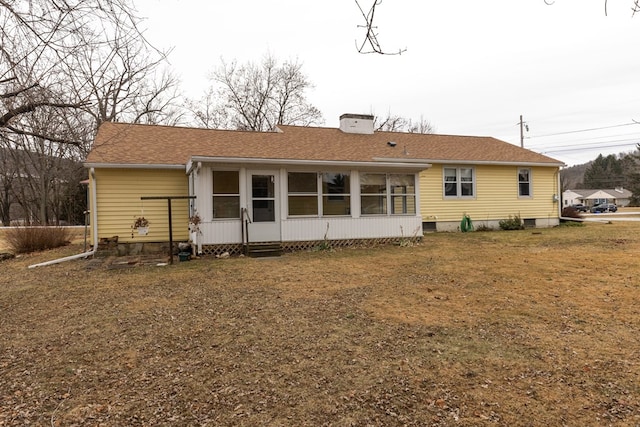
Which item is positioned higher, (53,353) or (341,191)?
(341,191)

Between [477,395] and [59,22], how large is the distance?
17.8ft

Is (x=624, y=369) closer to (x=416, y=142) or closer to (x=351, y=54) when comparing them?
(x=351, y=54)

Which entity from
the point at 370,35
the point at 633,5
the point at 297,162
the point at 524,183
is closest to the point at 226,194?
the point at 297,162

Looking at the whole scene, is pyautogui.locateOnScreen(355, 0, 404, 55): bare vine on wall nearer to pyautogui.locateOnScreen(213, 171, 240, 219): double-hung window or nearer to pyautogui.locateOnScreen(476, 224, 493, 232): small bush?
pyautogui.locateOnScreen(213, 171, 240, 219): double-hung window

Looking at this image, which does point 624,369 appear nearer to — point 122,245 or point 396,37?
point 396,37

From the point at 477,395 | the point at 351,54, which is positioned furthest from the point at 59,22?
the point at 477,395

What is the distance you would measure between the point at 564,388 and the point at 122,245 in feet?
39.4

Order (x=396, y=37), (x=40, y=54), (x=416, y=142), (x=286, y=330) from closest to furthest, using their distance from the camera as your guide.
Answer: (x=396, y=37) → (x=40, y=54) → (x=286, y=330) → (x=416, y=142)

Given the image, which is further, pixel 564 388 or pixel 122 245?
pixel 122 245

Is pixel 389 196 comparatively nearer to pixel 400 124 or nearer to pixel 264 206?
pixel 264 206

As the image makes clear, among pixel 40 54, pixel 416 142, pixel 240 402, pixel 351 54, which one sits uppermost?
pixel 416 142

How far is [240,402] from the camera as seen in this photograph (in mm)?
3023

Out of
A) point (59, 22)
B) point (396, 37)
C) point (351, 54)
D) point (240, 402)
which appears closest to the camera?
point (240, 402)

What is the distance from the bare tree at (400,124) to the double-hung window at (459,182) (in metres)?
17.9
